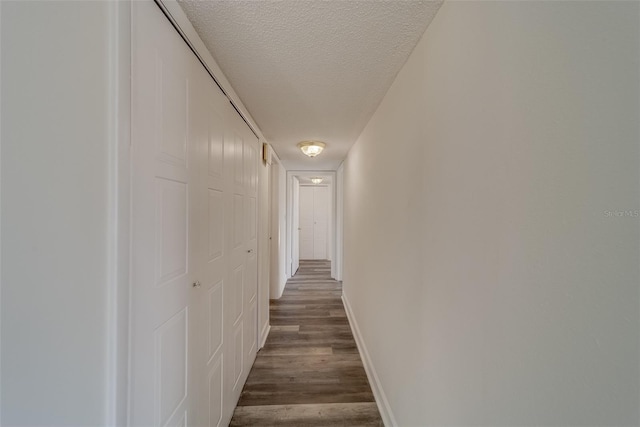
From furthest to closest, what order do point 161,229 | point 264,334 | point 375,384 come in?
point 264,334 < point 375,384 < point 161,229

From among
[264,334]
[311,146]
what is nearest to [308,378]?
[264,334]

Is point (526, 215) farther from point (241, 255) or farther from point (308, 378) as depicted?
point (308, 378)

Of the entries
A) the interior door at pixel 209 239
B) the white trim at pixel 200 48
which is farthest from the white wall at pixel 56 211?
the interior door at pixel 209 239

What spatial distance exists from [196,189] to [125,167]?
419 mm

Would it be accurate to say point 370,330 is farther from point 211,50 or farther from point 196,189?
point 211,50

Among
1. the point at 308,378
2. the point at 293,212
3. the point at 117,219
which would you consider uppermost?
the point at 293,212

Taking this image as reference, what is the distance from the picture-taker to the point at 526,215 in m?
0.54

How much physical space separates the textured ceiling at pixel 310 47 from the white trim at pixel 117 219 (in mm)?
433

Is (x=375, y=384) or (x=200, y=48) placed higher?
(x=200, y=48)

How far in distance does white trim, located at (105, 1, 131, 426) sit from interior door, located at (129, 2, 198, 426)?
4cm

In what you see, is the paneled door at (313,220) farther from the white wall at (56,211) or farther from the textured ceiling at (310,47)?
the white wall at (56,211)

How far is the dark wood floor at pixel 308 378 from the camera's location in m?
1.57

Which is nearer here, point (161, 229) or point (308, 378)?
point (161, 229)

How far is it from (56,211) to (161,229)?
0.94ft
